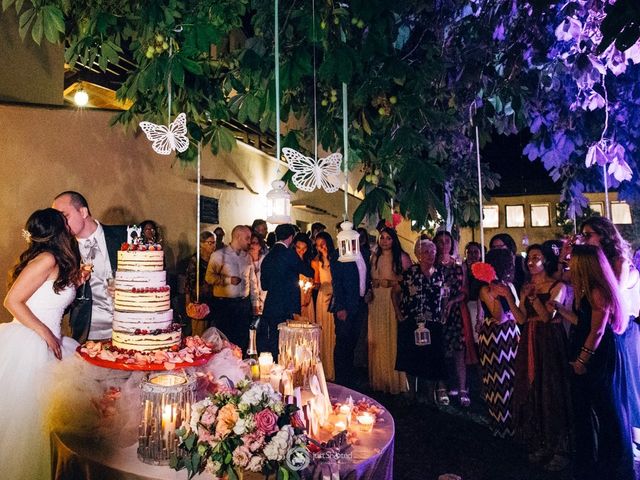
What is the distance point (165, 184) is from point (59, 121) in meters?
2.20

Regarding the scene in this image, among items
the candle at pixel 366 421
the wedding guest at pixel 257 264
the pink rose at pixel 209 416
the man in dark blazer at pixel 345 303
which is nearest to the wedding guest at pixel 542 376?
the candle at pixel 366 421

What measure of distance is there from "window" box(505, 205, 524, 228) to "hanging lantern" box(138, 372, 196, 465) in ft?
118

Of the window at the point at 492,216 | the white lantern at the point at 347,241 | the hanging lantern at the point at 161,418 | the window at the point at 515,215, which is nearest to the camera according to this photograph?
the hanging lantern at the point at 161,418

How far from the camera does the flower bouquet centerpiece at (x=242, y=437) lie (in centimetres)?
176

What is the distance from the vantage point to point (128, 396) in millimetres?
2557

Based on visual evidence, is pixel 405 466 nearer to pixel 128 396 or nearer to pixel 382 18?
pixel 128 396

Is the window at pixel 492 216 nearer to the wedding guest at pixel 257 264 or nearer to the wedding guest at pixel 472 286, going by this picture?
the wedding guest at pixel 472 286

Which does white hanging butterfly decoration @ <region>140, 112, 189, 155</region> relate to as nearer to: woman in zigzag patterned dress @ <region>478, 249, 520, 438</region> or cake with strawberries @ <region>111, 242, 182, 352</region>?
cake with strawberries @ <region>111, 242, 182, 352</region>

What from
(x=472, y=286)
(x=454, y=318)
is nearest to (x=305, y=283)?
(x=454, y=318)

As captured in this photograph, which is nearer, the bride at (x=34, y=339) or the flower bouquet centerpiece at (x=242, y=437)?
the flower bouquet centerpiece at (x=242, y=437)

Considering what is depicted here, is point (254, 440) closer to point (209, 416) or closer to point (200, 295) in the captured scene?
point (209, 416)

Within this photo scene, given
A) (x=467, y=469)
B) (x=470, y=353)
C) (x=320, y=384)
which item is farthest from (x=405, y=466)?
(x=470, y=353)

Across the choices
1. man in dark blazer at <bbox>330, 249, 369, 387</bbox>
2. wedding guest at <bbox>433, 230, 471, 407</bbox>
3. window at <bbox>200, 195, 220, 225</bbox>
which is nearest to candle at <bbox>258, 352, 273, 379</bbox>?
wedding guest at <bbox>433, 230, 471, 407</bbox>

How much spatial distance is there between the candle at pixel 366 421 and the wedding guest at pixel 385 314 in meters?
3.21
